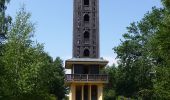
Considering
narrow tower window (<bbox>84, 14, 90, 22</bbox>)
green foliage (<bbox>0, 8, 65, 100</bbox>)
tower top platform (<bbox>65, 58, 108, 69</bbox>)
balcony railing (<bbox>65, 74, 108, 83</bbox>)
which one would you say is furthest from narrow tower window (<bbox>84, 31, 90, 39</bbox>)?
green foliage (<bbox>0, 8, 65, 100</bbox>)

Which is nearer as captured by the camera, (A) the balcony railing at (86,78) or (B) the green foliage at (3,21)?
(B) the green foliage at (3,21)

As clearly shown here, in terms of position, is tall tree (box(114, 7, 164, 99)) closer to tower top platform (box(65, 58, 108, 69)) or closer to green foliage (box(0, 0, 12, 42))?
→ tower top platform (box(65, 58, 108, 69))

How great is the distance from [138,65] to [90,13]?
9716mm

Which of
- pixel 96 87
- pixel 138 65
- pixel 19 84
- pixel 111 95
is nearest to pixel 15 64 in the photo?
pixel 19 84

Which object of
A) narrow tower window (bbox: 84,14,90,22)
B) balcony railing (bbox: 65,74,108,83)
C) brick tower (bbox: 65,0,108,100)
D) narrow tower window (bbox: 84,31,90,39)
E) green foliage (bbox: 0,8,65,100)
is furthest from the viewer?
narrow tower window (bbox: 84,14,90,22)

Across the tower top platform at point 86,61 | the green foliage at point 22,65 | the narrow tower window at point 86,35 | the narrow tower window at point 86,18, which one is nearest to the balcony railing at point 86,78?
the tower top platform at point 86,61

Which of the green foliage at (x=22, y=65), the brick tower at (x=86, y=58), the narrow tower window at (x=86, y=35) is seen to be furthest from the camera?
the narrow tower window at (x=86, y=35)

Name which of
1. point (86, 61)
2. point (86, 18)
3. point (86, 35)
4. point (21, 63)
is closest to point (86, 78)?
point (86, 61)

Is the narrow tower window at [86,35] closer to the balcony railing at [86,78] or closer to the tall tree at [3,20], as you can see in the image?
the balcony railing at [86,78]

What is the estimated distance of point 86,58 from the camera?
2217 inches

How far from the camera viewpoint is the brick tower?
55219 millimetres

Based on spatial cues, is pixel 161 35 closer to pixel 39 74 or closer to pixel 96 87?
pixel 39 74

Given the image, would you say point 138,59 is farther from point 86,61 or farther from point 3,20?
point 3,20

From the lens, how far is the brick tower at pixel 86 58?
55219mm
